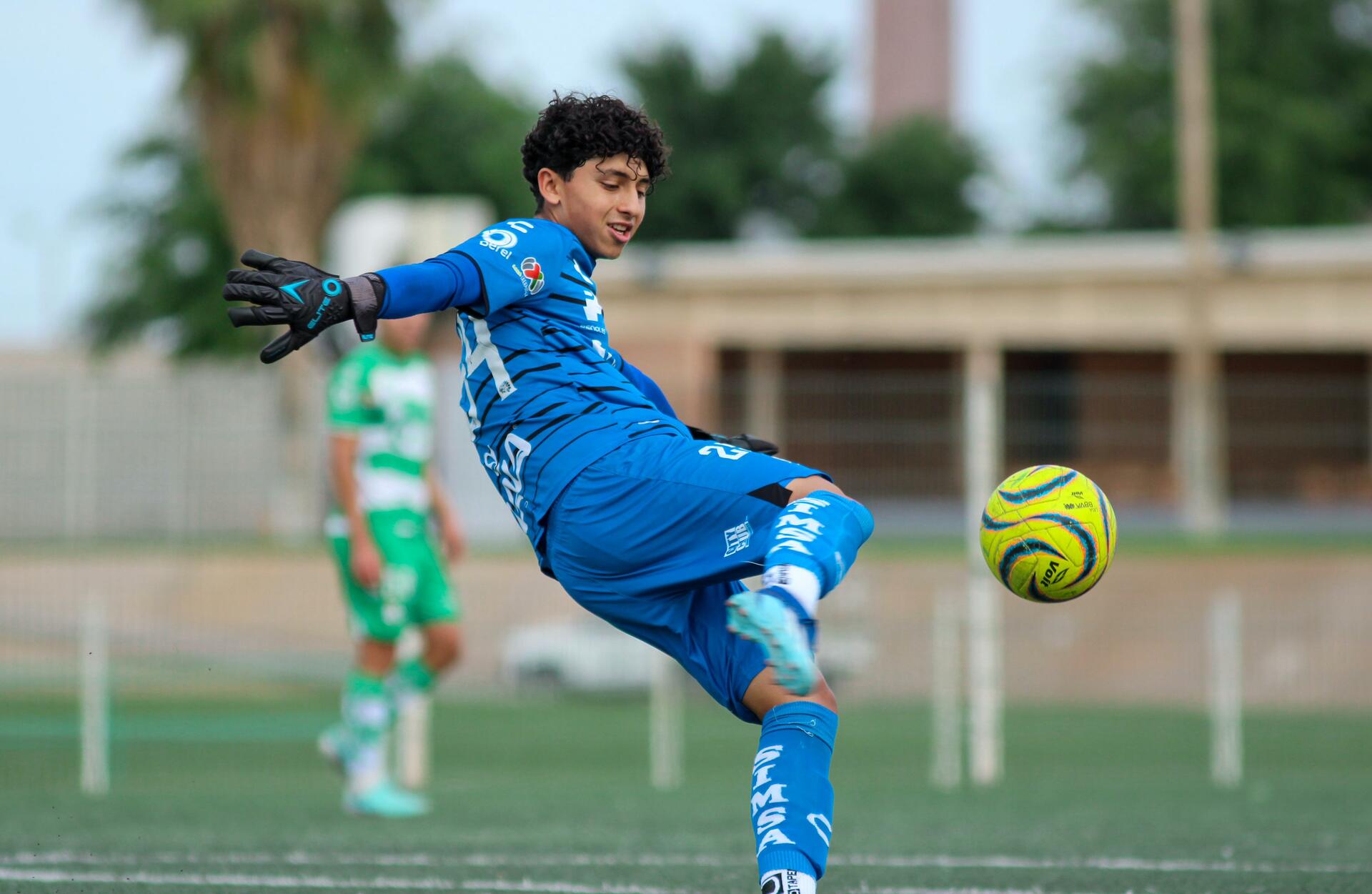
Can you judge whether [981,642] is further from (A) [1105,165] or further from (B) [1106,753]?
(A) [1105,165]

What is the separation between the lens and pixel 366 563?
7.82 m

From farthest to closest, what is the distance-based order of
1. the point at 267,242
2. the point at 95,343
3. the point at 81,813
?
the point at 95,343 → the point at 267,242 → the point at 81,813

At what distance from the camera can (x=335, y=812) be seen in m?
7.82

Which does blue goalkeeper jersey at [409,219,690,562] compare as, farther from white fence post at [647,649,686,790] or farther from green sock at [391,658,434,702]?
white fence post at [647,649,686,790]

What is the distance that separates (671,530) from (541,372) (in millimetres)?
472

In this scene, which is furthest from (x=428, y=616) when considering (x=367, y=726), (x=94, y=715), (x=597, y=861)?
(x=94, y=715)

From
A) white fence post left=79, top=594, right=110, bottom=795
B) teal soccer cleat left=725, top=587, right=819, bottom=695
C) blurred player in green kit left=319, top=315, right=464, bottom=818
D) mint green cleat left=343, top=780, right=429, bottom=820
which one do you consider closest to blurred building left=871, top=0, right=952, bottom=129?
white fence post left=79, top=594, right=110, bottom=795

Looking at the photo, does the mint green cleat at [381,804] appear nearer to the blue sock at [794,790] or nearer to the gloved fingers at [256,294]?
the blue sock at [794,790]

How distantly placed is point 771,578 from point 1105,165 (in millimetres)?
40527

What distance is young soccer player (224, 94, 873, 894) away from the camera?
3.61 meters

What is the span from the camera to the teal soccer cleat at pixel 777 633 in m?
3.28

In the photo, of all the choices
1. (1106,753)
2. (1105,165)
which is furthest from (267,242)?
(1105,165)

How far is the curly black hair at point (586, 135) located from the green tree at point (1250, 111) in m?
38.4

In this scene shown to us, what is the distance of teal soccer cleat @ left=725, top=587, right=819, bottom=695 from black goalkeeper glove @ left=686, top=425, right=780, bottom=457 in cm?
77
